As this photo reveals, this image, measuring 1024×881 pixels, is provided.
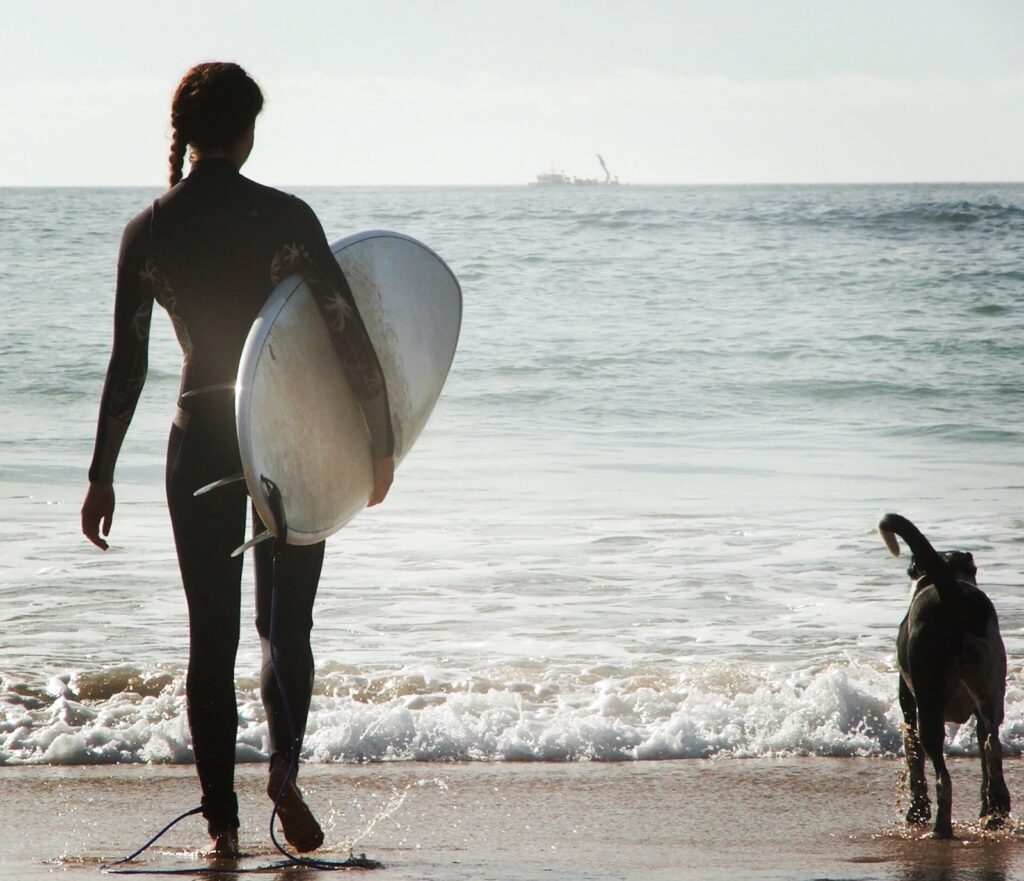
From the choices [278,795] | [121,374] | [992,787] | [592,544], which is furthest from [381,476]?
[592,544]

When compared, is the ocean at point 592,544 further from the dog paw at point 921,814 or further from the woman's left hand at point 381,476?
the woman's left hand at point 381,476

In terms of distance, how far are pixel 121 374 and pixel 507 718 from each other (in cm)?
208

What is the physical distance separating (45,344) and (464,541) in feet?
40.1

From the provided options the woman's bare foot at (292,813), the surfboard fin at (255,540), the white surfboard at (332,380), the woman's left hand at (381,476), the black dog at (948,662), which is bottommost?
the woman's bare foot at (292,813)

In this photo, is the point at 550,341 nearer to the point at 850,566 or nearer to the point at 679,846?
the point at 850,566

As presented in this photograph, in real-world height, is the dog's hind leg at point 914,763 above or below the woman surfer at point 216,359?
below

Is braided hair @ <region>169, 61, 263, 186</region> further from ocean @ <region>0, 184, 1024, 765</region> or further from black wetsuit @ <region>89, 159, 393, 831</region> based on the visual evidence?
ocean @ <region>0, 184, 1024, 765</region>

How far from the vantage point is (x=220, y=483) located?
8.17ft

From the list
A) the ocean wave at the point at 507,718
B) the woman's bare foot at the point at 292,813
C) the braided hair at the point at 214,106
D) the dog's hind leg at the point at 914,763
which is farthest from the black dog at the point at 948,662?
the braided hair at the point at 214,106

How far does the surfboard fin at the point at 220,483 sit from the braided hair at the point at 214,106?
2.19 feet

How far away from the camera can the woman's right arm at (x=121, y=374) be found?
100 inches

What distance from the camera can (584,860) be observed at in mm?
2844

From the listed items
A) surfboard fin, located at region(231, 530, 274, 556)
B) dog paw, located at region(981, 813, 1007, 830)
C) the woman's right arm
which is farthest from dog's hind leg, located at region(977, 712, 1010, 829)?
the woman's right arm

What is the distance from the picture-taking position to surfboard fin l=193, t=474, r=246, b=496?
8.10 feet
